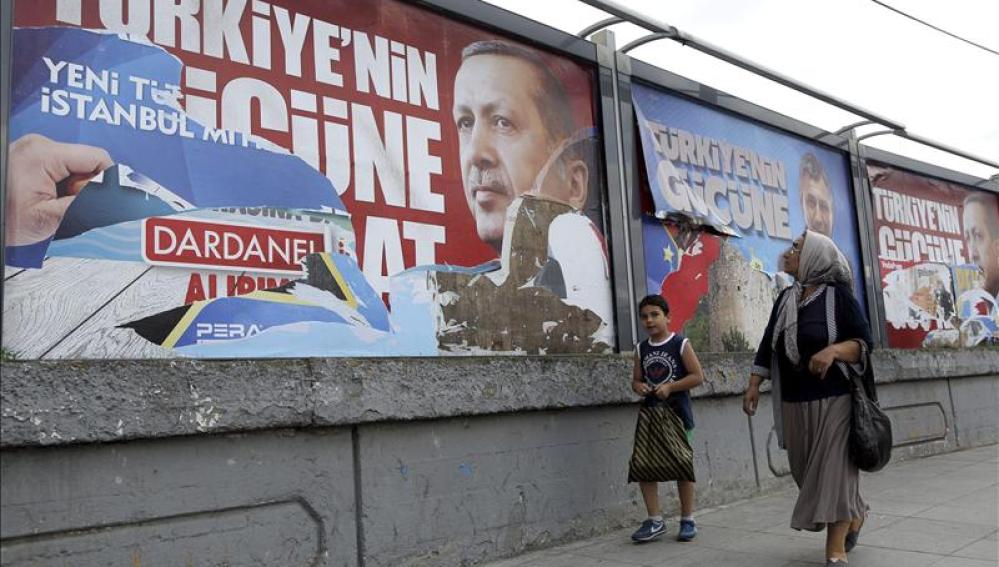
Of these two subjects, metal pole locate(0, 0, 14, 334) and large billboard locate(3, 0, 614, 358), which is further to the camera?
large billboard locate(3, 0, 614, 358)

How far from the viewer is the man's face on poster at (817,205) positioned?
297 inches

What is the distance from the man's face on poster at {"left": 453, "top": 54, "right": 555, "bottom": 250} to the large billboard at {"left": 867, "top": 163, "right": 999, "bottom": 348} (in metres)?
4.85

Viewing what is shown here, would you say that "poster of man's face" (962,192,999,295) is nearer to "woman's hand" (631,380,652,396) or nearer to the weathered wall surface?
the weathered wall surface

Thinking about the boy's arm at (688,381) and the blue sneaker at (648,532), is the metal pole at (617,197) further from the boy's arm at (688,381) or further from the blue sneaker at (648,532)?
the blue sneaker at (648,532)

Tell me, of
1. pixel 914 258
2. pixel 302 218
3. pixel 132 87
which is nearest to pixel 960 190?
pixel 914 258

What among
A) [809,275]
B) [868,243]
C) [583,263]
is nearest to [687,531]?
[809,275]

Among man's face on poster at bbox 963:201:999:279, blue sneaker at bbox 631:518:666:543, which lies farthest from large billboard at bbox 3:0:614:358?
man's face on poster at bbox 963:201:999:279

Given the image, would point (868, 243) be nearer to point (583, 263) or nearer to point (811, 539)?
point (583, 263)

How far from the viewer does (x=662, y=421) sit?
448 centimetres

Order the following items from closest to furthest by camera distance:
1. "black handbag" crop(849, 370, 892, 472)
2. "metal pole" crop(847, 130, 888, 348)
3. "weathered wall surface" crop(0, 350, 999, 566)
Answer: "weathered wall surface" crop(0, 350, 999, 566) → "black handbag" crop(849, 370, 892, 472) → "metal pole" crop(847, 130, 888, 348)

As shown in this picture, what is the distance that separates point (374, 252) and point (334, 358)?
710mm

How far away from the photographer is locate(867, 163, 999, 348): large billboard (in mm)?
8441

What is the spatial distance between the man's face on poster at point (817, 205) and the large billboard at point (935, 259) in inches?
36.3

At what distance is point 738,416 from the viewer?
5836 millimetres
